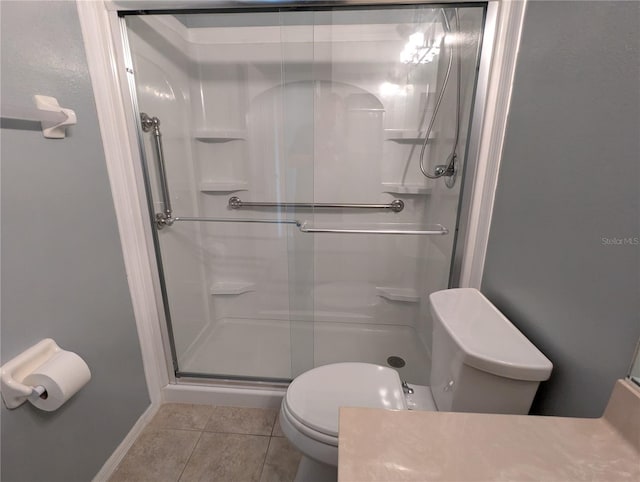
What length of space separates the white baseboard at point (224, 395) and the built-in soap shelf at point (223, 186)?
1.17 metres

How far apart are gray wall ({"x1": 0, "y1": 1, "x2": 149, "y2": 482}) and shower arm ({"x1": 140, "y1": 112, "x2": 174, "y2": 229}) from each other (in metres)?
0.28

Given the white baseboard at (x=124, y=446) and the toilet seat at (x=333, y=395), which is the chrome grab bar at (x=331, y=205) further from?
the white baseboard at (x=124, y=446)

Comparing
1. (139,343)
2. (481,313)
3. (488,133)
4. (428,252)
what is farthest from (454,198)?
(139,343)

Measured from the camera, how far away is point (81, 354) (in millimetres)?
1080

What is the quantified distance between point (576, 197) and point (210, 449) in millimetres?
1651

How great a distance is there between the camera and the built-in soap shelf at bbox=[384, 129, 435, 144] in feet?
6.04

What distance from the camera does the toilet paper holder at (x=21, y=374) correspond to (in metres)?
0.82

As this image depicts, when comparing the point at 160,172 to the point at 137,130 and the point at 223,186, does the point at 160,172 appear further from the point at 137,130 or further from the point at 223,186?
the point at 223,186

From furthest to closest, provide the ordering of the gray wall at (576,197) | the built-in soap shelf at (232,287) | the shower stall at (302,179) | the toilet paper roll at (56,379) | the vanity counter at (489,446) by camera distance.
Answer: the built-in soap shelf at (232,287)
the shower stall at (302,179)
the toilet paper roll at (56,379)
the gray wall at (576,197)
the vanity counter at (489,446)

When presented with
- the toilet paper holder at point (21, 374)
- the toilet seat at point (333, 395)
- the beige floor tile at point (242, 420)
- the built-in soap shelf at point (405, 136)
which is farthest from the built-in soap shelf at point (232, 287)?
the built-in soap shelf at point (405, 136)

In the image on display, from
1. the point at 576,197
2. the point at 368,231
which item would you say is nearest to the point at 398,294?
the point at 368,231

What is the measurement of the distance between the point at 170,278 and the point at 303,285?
0.73 meters

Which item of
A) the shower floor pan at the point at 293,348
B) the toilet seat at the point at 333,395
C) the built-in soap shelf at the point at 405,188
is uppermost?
the built-in soap shelf at the point at 405,188

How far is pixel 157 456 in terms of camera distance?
52.5 inches
